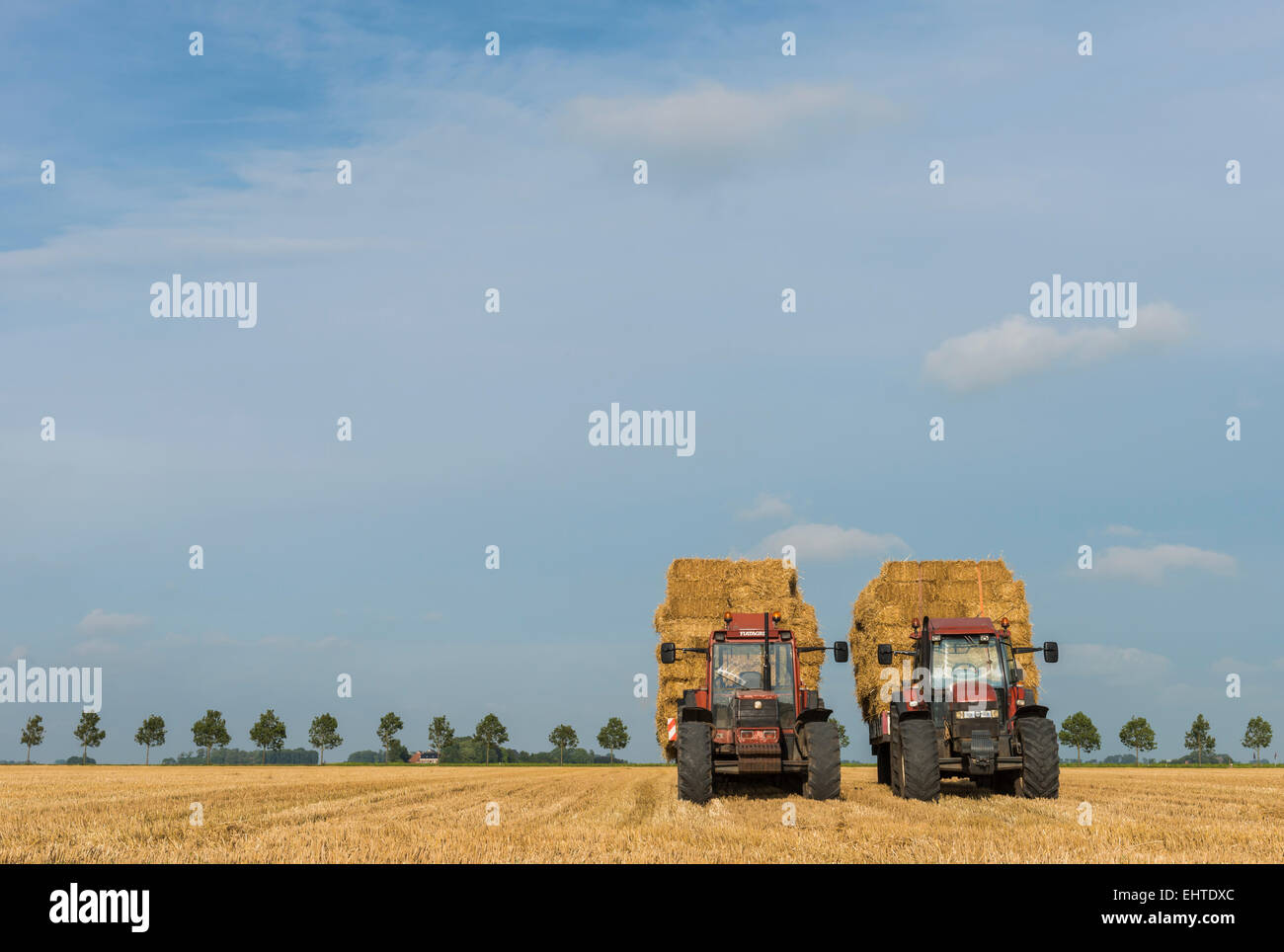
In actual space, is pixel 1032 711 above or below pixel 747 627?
below

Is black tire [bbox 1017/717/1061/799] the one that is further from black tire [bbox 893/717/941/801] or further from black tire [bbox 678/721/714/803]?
black tire [bbox 678/721/714/803]

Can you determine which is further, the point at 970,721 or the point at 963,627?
the point at 963,627

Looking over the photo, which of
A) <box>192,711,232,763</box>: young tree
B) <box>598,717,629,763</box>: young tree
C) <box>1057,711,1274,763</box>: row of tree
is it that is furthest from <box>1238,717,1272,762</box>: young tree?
<box>192,711,232,763</box>: young tree

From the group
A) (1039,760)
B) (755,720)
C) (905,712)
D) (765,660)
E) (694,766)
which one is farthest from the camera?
(765,660)

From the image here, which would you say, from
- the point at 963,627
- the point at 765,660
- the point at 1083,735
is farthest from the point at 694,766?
the point at 1083,735

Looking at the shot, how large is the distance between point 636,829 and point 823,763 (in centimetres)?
544

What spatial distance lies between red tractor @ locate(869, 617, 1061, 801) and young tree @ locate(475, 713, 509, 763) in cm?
6912

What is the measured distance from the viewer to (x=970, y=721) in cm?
1883

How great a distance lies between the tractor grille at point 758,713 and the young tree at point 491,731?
70.3 meters

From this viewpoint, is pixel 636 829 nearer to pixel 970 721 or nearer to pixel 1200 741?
pixel 970 721

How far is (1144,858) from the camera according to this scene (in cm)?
1032
